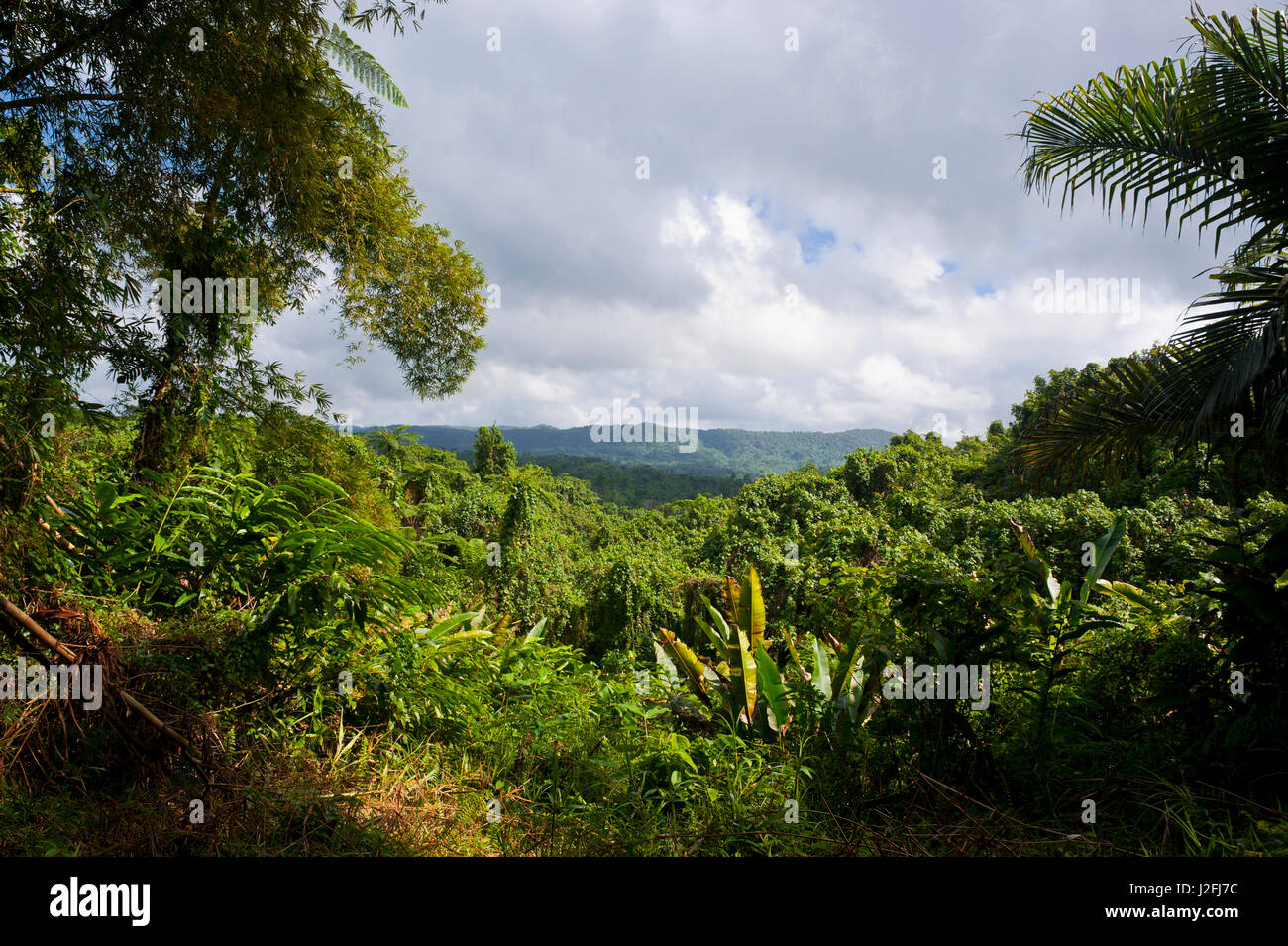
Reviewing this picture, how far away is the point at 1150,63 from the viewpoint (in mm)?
2881

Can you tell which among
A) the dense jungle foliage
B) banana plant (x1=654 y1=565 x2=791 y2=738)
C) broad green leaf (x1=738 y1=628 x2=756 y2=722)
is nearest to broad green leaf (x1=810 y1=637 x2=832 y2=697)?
the dense jungle foliage

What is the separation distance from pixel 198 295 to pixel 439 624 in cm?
252

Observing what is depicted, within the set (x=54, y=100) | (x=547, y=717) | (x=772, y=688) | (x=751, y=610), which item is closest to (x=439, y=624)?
(x=547, y=717)

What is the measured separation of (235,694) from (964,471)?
1682 centimetres

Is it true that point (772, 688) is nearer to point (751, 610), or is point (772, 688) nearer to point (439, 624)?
point (751, 610)

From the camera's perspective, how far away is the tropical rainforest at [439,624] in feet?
6.66

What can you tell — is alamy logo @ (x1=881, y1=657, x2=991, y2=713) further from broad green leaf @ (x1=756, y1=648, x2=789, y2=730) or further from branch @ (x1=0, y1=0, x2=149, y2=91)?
branch @ (x1=0, y1=0, x2=149, y2=91)
